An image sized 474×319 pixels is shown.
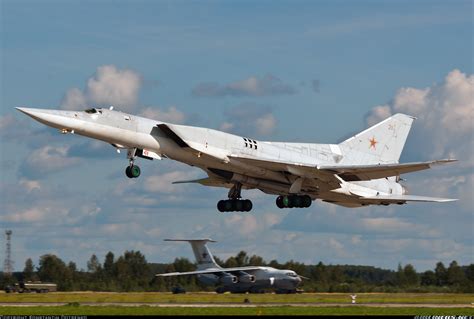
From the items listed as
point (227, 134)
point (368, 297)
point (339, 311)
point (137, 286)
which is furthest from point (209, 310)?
point (137, 286)

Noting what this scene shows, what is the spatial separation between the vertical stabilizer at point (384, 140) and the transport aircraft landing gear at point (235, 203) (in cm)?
571

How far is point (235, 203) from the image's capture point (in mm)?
48062

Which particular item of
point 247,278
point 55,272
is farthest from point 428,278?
point 55,272

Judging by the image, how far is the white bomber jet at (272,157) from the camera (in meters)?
42.8

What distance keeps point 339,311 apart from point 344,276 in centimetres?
2359

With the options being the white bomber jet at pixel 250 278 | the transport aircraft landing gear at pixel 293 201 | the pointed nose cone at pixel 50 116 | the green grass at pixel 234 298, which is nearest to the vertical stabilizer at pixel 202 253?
the white bomber jet at pixel 250 278

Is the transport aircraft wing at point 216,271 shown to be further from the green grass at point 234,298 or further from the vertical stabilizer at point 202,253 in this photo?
the green grass at point 234,298

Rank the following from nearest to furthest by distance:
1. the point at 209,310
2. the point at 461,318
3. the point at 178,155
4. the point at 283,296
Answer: the point at 461,318 < the point at 209,310 < the point at 178,155 < the point at 283,296

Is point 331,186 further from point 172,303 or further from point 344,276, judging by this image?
point 344,276

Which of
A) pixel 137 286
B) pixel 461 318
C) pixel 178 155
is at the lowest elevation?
pixel 461 318

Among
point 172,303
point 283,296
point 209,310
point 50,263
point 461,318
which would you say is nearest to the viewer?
point 461,318

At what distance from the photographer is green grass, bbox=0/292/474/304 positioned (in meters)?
49.5

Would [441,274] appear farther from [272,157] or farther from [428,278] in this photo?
[272,157]

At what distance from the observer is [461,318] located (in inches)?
1415
